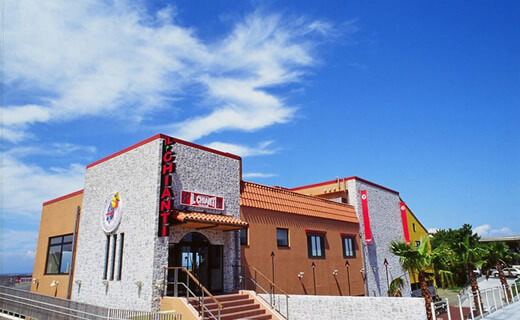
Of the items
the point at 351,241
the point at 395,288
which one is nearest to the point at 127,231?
the point at 395,288

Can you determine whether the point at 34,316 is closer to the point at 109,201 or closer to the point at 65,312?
the point at 65,312

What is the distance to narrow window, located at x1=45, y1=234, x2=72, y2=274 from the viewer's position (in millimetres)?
19375

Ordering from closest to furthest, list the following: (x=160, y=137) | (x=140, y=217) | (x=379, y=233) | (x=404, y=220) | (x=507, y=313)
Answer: (x=140, y=217)
(x=160, y=137)
(x=507, y=313)
(x=379, y=233)
(x=404, y=220)

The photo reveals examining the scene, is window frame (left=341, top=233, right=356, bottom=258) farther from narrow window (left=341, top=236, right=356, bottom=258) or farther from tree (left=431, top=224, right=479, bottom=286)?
tree (left=431, top=224, right=479, bottom=286)

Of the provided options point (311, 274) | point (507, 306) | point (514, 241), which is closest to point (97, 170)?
point (311, 274)

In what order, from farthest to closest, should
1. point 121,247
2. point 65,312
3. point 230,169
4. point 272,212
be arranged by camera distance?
1. point 272,212
2. point 230,169
3. point 121,247
4. point 65,312

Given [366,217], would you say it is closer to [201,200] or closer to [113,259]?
[201,200]

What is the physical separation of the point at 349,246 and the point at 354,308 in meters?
11.2

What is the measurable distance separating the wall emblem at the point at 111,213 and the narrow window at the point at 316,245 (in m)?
11.0

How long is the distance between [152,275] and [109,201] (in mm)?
5027

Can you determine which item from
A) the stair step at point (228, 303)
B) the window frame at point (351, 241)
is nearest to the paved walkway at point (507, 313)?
the window frame at point (351, 241)

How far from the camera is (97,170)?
18.8 metres

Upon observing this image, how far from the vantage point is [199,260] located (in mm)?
16312

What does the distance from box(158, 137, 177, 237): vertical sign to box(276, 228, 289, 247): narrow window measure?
7225 mm
